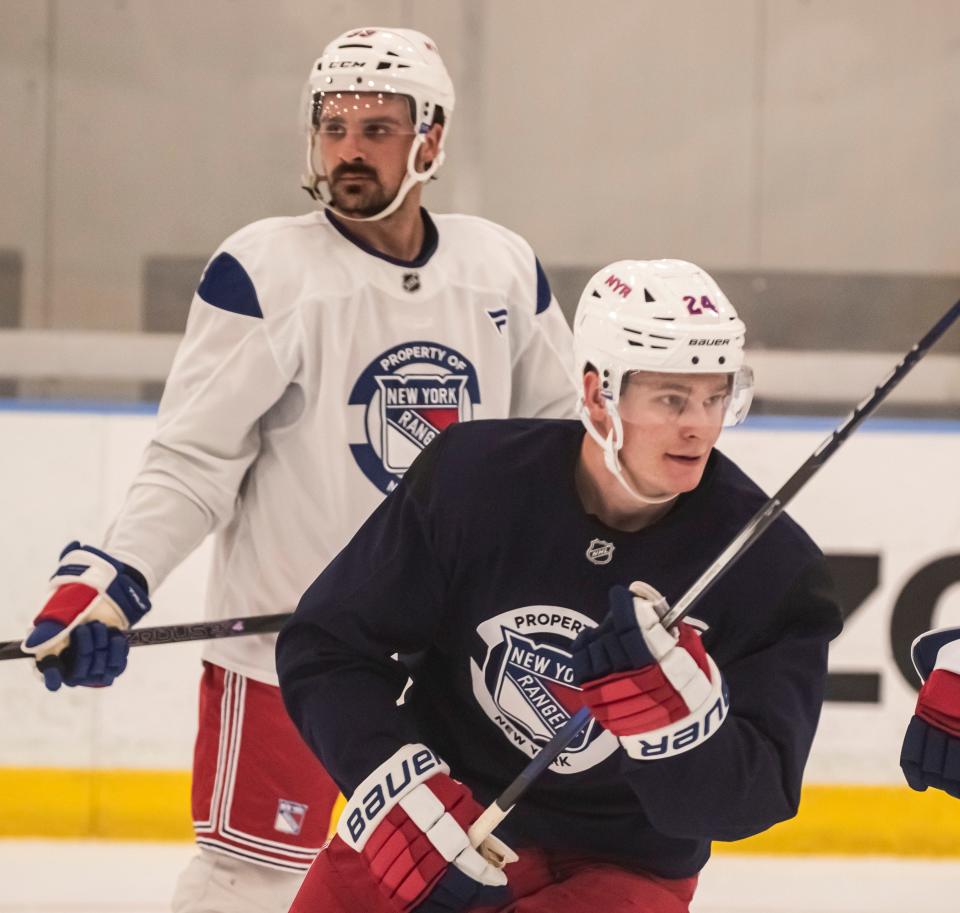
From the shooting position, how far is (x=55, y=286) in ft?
14.6

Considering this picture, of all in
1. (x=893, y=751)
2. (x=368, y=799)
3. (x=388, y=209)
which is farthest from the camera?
(x=893, y=751)

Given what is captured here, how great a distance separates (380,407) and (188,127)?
7.81ft

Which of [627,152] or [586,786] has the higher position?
[627,152]

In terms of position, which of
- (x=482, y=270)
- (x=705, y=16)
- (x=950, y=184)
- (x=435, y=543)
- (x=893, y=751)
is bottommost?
(x=893, y=751)

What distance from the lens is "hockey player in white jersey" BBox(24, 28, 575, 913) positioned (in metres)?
2.34

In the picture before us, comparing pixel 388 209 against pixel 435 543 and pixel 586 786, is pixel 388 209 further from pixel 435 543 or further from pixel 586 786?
pixel 586 786

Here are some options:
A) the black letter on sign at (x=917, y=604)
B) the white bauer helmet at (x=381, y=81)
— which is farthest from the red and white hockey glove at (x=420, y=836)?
the black letter on sign at (x=917, y=604)

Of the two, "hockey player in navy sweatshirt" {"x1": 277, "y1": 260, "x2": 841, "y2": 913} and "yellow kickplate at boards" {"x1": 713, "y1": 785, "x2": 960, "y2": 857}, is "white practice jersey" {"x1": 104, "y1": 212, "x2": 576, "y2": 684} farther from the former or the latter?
"yellow kickplate at boards" {"x1": 713, "y1": 785, "x2": 960, "y2": 857}

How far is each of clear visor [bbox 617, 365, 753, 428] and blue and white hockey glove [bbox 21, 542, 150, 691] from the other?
2.52 ft

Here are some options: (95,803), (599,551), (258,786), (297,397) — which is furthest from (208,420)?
(95,803)

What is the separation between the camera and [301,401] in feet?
7.82

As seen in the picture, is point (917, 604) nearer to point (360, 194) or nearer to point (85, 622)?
point (360, 194)

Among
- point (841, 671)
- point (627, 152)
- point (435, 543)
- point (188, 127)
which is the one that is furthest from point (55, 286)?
point (435, 543)

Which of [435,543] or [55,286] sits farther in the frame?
[55,286]
